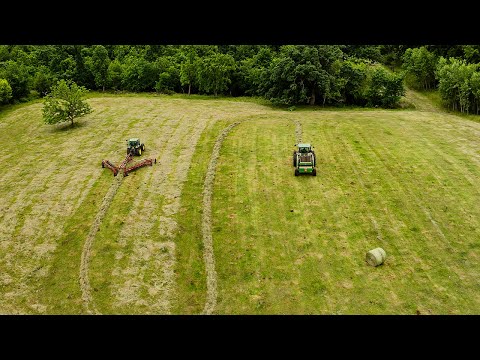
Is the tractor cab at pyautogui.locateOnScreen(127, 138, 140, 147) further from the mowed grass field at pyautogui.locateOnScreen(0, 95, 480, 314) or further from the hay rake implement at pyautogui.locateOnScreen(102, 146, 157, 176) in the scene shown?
the mowed grass field at pyautogui.locateOnScreen(0, 95, 480, 314)

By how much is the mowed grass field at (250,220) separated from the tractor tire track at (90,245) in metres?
0.21

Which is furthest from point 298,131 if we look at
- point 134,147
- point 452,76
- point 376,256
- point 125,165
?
point 452,76

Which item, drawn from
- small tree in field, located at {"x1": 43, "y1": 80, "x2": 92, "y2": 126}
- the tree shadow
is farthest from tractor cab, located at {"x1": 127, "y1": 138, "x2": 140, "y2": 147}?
small tree in field, located at {"x1": 43, "y1": 80, "x2": 92, "y2": 126}

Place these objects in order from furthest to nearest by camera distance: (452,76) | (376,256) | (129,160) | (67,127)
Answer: (452,76)
(67,127)
(129,160)
(376,256)

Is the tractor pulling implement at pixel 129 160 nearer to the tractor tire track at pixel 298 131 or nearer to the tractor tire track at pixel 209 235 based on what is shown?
the tractor tire track at pixel 209 235

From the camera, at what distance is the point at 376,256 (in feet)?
90.2

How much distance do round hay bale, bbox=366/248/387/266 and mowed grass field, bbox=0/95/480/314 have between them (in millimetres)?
484

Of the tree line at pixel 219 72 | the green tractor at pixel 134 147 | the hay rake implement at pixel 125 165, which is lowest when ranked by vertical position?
the hay rake implement at pixel 125 165

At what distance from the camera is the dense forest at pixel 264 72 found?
60.6 metres

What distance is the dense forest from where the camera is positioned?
6062 centimetres

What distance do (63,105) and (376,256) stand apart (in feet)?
142

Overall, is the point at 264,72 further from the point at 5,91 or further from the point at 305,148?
the point at 5,91

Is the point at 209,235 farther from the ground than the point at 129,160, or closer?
closer

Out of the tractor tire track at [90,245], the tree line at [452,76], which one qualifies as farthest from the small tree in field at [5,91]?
the tree line at [452,76]
